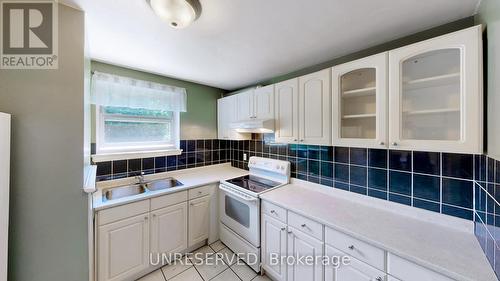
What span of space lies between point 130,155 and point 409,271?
261cm

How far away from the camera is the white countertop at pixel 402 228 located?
885mm

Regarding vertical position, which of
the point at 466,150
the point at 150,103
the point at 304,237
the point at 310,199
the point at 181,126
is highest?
the point at 150,103

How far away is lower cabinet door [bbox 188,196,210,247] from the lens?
80.4 inches

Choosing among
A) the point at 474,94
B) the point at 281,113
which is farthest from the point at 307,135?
the point at 474,94

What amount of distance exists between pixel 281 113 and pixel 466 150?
132cm

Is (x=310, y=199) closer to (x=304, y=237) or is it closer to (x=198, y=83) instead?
(x=304, y=237)

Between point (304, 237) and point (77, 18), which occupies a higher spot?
→ point (77, 18)

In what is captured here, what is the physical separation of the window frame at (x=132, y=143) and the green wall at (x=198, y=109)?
0.11m

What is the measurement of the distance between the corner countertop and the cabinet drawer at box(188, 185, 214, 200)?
5 centimetres

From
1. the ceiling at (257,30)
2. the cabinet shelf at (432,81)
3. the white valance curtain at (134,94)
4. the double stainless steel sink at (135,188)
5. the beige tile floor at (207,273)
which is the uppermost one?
the ceiling at (257,30)

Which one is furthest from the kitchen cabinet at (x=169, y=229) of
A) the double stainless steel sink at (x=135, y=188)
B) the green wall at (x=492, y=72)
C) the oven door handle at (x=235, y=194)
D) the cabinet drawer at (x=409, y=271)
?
the green wall at (x=492, y=72)

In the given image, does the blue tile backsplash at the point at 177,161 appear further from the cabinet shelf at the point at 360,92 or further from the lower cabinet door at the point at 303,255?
the cabinet shelf at the point at 360,92

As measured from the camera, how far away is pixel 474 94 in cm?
92

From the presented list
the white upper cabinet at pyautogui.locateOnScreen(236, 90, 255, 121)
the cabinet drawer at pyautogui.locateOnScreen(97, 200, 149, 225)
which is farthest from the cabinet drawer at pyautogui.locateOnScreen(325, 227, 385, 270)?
the cabinet drawer at pyautogui.locateOnScreen(97, 200, 149, 225)
